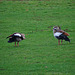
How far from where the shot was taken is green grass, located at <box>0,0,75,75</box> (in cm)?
1056

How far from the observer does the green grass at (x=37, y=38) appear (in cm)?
1056

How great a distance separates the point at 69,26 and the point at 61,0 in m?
12.4

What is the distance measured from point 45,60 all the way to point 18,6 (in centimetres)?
1996

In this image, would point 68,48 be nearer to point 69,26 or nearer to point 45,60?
point 45,60

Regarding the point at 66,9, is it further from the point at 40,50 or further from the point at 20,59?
the point at 20,59

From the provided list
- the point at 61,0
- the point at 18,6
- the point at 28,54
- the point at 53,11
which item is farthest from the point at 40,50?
the point at 61,0

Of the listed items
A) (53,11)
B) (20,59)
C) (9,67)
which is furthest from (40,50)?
(53,11)

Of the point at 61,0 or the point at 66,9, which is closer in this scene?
the point at 66,9

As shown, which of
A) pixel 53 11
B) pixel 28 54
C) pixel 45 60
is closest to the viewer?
pixel 45 60

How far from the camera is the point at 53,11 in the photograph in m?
28.7

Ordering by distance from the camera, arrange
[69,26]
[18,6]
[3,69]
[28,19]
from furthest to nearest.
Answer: [18,6]
[28,19]
[69,26]
[3,69]

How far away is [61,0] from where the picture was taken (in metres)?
34.2

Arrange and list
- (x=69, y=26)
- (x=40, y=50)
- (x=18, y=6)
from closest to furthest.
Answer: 1. (x=40, y=50)
2. (x=69, y=26)
3. (x=18, y=6)

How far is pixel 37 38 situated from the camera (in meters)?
18.0
